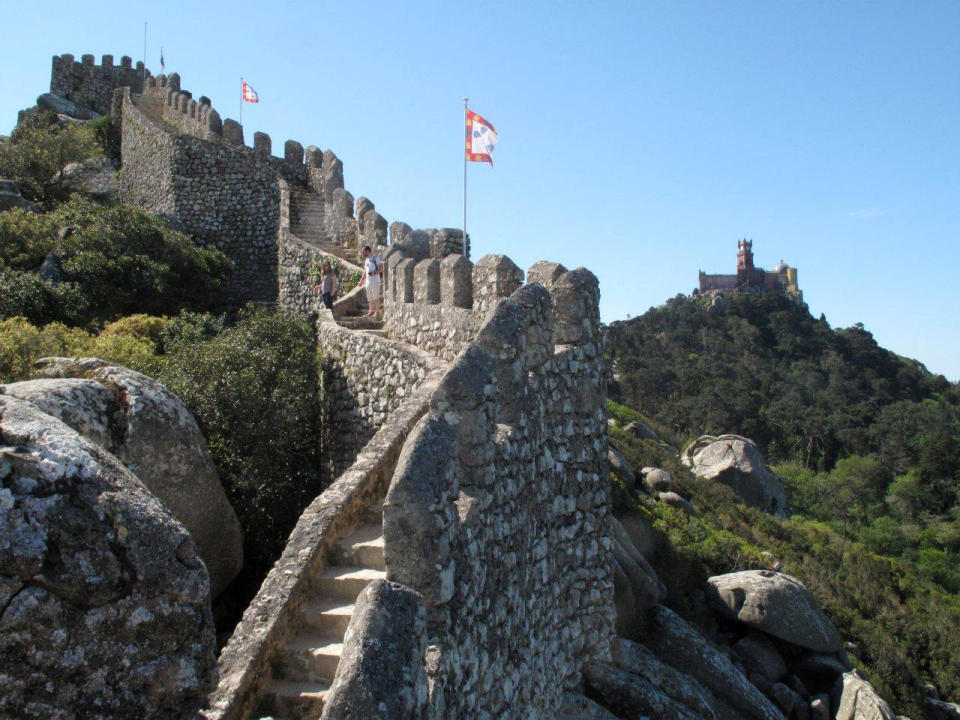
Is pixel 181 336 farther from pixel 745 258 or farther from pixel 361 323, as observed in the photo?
pixel 745 258

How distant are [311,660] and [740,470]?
19.9 meters

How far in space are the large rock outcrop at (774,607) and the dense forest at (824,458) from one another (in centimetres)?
46

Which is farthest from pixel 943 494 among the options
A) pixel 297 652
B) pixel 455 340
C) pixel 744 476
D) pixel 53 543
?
pixel 53 543

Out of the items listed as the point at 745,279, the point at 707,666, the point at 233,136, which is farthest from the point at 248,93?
the point at 745,279

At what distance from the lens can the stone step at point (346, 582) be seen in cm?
641

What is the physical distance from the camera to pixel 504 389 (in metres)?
6.42

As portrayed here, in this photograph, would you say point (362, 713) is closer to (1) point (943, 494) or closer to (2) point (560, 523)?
(2) point (560, 523)

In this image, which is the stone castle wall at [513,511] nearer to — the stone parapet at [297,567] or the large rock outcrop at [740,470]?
the stone parapet at [297,567]

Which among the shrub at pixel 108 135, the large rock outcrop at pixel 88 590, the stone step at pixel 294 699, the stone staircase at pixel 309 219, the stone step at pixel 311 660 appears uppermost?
the shrub at pixel 108 135

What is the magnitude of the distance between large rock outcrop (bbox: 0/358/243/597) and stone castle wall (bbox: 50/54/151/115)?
3217 cm

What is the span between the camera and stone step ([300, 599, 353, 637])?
20.1 feet

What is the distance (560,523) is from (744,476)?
58.0ft

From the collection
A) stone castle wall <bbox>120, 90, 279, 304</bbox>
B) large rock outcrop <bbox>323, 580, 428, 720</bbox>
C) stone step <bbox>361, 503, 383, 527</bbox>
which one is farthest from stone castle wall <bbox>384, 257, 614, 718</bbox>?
stone castle wall <bbox>120, 90, 279, 304</bbox>

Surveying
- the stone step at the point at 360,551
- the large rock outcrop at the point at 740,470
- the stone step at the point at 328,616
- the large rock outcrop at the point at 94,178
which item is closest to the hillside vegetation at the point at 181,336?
the large rock outcrop at the point at 94,178
